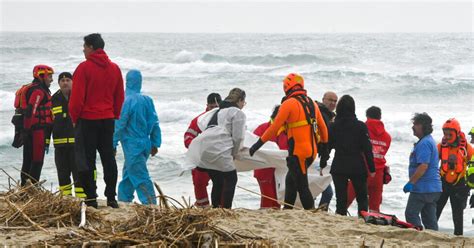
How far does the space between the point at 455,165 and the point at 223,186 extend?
2822mm

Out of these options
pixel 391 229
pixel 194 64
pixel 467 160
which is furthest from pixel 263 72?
pixel 391 229

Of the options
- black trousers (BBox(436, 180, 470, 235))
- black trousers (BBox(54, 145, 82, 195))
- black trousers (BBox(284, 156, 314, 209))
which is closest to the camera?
black trousers (BBox(284, 156, 314, 209))

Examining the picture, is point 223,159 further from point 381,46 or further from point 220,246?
point 381,46

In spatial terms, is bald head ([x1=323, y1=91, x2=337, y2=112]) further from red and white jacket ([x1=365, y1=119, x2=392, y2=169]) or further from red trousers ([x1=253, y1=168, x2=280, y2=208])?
red trousers ([x1=253, y1=168, x2=280, y2=208])

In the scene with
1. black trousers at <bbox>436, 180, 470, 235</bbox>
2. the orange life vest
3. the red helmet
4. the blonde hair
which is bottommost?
black trousers at <bbox>436, 180, 470, 235</bbox>

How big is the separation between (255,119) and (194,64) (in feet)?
76.9

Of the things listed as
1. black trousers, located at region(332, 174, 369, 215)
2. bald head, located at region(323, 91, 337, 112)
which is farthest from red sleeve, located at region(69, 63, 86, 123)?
bald head, located at region(323, 91, 337, 112)

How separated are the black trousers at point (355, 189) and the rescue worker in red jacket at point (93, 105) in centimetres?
258

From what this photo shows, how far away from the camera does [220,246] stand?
485 centimetres

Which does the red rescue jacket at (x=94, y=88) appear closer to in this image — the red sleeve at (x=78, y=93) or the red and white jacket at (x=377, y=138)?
the red sleeve at (x=78, y=93)

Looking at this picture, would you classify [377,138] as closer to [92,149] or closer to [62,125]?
[92,149]

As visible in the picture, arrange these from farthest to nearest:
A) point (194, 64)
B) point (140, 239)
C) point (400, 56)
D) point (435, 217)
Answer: point (400, 56) → point (194, 64) → point (435, 217) → point (140, 239)

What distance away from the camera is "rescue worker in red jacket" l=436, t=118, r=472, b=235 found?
9.30 m

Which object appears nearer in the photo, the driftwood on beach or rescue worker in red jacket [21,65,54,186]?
the driftwood on beach
